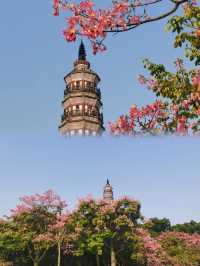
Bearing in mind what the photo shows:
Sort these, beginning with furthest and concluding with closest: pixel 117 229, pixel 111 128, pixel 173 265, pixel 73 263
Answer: pixel 173 265 < pixel 73 263 < pixel 117 229 < pixel 111 128

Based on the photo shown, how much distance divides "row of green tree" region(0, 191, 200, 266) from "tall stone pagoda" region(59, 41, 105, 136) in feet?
36.7

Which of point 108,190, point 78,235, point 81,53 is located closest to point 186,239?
point 108,190

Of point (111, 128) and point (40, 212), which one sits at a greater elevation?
point (40, 212)

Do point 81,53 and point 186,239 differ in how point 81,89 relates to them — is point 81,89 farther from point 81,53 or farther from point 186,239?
point 186,239

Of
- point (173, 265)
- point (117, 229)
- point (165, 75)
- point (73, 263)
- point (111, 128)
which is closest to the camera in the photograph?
point (111, 128)

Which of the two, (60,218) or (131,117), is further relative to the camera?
(60,218)

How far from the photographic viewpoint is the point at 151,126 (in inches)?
341

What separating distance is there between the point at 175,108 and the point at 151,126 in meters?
0.65

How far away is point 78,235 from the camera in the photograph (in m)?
33.1

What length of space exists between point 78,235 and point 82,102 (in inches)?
685

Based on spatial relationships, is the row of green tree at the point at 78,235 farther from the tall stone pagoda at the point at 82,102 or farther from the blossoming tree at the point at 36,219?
the tall stone pagoda at the point at 82,102

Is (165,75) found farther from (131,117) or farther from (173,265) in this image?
(173,265)

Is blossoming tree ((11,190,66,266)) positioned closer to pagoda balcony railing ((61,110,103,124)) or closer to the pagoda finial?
pagoda balcony railing ((61,110,103,124))

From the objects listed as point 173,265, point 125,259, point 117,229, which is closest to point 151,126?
point 117,229
